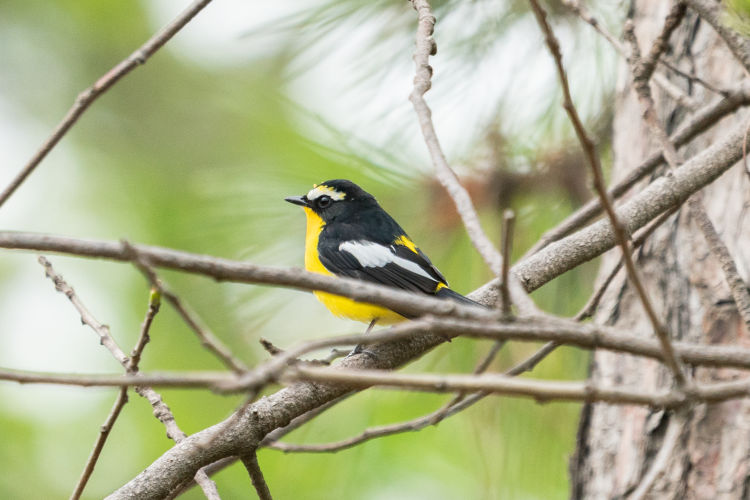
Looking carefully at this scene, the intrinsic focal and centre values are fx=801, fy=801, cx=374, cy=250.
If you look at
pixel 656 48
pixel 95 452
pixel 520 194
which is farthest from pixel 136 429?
pixel 656 48

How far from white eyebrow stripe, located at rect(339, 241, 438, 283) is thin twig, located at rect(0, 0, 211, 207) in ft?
5.36

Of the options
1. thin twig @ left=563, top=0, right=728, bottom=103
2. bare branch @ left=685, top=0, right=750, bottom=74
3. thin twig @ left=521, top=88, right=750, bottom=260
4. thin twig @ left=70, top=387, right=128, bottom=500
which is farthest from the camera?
thin twig @ left=521, top=88, right=750, bottom=260

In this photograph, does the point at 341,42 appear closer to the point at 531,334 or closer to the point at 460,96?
the point at 460,96

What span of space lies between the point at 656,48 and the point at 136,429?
16.6ft

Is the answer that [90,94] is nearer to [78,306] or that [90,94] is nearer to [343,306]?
[78,306]

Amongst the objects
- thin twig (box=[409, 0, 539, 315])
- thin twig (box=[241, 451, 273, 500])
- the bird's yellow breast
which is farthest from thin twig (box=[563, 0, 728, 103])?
thin twig (box=[241, 451, 273, 500])

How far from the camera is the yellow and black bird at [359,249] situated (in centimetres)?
316

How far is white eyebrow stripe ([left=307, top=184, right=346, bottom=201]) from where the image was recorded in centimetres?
376

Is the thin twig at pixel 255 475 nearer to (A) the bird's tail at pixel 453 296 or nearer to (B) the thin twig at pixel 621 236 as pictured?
(A) the bird's tail at pixel 453 296

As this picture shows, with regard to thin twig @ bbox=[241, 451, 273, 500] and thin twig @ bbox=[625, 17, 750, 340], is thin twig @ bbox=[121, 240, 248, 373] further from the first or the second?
thin twig @ bbox=[625, 17, 750, 340]

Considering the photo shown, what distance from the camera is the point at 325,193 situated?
12.4ft

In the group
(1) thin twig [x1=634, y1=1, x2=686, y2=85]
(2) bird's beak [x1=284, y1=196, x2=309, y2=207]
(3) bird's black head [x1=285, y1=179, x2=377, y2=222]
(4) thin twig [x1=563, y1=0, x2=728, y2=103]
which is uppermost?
(2) bird's beak [x1=284, y1=196, x2=309, y2=207]

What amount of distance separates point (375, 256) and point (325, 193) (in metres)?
0.59

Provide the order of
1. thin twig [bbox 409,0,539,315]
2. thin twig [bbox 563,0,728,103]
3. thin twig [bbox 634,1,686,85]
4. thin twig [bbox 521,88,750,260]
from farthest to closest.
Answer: thin twig [bbox 521,88,750,260]
thin twig [bbox 563,0,728,103]
thin twig [bbox 634,1,686,85]
thin twig [bbox 409,0,539,315]
